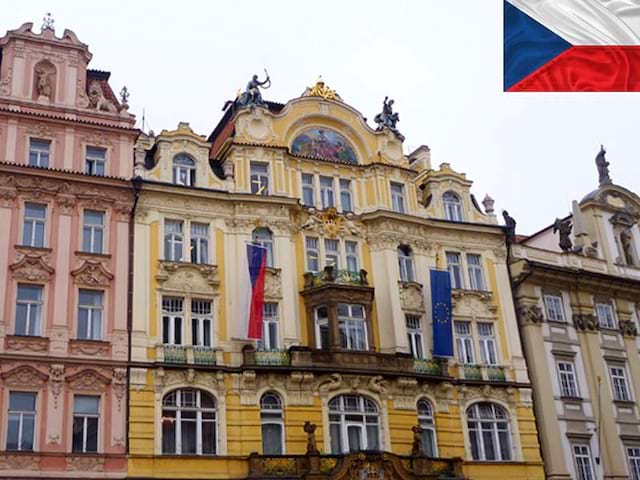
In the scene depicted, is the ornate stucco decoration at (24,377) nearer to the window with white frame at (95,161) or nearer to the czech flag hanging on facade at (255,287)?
the czech flag hanging on facade at (255,287)

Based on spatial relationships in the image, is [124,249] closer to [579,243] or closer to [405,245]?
[405,245]

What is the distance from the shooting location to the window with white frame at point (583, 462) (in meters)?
40.7

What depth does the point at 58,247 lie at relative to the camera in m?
35.5

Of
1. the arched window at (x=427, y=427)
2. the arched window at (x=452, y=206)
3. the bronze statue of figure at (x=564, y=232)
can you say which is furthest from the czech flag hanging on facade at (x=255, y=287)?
the bronze statue of figure at (x=564, y=232)

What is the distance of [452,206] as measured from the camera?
1791 inches

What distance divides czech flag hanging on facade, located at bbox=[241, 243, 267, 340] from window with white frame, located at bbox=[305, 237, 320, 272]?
3.11 m

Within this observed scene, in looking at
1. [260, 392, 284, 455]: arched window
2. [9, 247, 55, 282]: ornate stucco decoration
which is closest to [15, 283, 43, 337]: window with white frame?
[9, 247, 55, 282]: ornate stucco decoration

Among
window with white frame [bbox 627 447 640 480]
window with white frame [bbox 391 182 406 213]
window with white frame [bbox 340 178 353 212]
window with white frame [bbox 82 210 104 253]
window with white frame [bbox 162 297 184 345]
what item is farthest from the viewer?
window with white frame [bbox 391 182 406 213]

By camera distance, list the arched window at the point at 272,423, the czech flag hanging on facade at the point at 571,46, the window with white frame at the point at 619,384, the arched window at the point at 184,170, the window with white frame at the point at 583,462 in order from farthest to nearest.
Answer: the window with white frame at the point at 619,384
the window with white frame at the point at 583,462
the arched window at the point at 184,170
the arched window at the point at 272,423
the czech flag hanging on facade at the point at 571,46

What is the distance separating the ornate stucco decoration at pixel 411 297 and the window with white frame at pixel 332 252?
312cm

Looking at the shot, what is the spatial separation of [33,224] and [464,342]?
20172 mm

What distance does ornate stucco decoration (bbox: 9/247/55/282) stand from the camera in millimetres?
34438

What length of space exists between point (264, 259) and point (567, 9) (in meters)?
25.4

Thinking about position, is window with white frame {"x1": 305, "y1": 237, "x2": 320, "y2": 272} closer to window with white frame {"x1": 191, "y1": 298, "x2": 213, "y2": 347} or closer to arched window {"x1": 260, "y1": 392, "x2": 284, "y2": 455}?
window with white frame {"x1": 191, "y1": 298, "x2": 213, "y2": 347}
